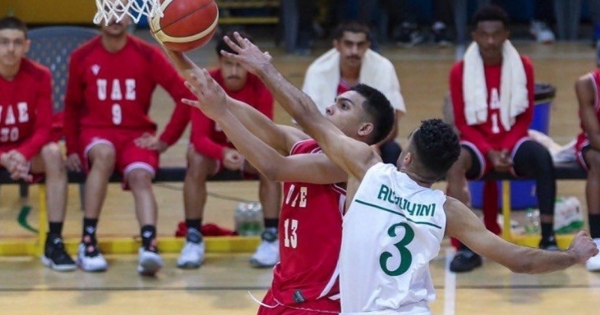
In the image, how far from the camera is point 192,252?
7281 millimetres

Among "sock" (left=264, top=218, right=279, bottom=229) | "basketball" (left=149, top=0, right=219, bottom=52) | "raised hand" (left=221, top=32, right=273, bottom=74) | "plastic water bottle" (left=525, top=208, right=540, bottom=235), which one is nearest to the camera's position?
"raised hand" (left=221, top=32, right=273, bottom=74)

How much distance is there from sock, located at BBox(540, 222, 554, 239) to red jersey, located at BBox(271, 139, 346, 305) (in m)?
2.87

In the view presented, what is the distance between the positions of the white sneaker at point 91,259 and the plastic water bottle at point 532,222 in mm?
2824

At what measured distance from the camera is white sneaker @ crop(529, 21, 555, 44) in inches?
576

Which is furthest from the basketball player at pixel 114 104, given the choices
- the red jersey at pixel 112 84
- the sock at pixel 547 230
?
the sock at pixel 547 230

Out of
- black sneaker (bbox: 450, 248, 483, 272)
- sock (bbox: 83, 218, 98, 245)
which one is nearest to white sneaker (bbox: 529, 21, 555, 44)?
black sneaker (bbox: 450, 248, 483, 272)

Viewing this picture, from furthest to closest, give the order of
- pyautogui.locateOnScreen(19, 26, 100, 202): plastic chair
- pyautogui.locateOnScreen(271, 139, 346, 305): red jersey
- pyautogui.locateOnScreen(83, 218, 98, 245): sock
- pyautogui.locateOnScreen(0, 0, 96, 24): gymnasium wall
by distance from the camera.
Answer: pyautogui.locateOnScreen(0, 0, 96, 24): gymnasium wall
pyautogui.locateOnScreen(19, 26, 100, 202): plastic chair
pyautogui.locateOnScreen(83, 218, 98, 245): sock
pyautogui.locateOnScreen(271, 139, 346, 305): red jersey

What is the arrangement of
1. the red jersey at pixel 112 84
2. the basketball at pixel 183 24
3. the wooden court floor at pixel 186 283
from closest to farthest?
1. the basketball at pixel 183 24
2. the wooden court floor at pixel 186 283
3. the red jersey at pixel 112 84

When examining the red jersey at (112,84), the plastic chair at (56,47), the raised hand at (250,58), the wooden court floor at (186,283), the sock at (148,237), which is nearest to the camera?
the raised hand at (250,58)

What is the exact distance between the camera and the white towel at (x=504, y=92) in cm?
734

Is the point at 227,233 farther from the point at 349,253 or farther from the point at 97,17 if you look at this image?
the point at 349,253

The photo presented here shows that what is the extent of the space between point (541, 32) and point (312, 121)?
1088 cm

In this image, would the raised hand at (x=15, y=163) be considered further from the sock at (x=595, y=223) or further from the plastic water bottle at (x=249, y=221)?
the sock at (x=595, y=223)

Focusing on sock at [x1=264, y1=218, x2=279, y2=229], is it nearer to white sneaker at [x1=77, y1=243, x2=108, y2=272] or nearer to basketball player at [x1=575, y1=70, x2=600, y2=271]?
white sneaker at [x1=77, y1=243, x2=108, y2=272]
